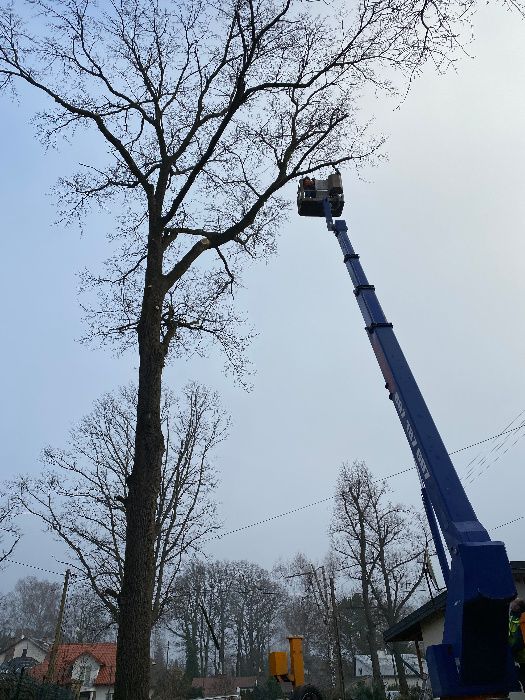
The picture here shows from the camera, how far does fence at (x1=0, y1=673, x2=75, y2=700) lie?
1320 cm

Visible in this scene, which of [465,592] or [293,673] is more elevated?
[293,673]

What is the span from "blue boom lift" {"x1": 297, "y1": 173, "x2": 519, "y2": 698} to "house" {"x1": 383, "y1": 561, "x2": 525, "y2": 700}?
8.25 m

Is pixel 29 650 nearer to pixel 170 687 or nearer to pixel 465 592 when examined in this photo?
pixel 170 687

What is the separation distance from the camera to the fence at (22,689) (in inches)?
520

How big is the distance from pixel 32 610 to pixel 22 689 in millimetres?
51331

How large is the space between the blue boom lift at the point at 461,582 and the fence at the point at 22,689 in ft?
42.4

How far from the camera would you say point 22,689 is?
14.0m

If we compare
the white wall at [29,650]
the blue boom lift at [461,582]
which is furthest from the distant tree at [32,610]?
the blue boom lift at [461,582]

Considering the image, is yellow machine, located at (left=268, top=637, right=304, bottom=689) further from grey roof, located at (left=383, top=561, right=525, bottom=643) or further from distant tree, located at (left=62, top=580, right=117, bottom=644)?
distant tree, located at (left=62, top=580, right=117, bottom=644)

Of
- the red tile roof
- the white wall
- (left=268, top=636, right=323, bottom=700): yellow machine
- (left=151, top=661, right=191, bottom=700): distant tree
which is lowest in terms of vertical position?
(left=268, top=636, right=323, bottom=700): yellow machine

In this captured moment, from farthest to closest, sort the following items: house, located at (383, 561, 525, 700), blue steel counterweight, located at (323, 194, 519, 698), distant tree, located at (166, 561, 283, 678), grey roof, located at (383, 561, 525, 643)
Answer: distant tree, located at (166, 561, 283, 678) < house, located at (383, 561, 525, 700) < grey roof, located at (383, 561, 525, 643) < blue steel counterweight, located at (323, 194, 519, 698)

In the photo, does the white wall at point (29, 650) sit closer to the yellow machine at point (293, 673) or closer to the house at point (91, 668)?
the house at point (91, 668)

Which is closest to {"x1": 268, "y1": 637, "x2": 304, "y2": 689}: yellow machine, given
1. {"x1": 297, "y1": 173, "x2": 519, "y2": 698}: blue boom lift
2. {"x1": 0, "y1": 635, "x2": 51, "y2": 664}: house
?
{"x1": 297, "y1": 173, "x2": 519, "y2": 698}: blue boom lift

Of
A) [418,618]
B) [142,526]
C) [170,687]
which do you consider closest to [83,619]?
[170,687]
